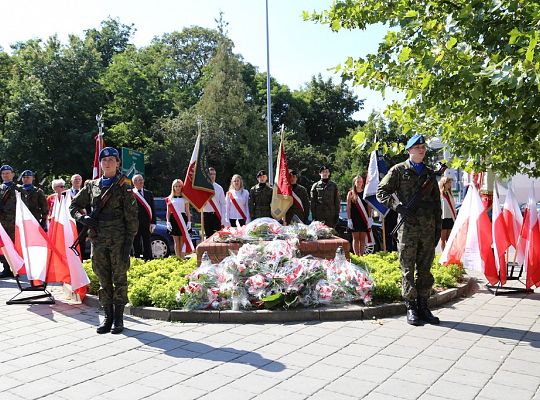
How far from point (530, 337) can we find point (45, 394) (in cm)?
470

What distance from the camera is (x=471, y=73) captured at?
427 centimetres

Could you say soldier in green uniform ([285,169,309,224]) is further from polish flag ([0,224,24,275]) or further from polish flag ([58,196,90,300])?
polish flag ([0,224,24,275])

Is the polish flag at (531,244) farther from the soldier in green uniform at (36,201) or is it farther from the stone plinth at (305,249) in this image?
the soldier in green uniform at (36,201)

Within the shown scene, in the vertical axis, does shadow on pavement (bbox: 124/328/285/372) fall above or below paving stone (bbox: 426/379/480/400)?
above

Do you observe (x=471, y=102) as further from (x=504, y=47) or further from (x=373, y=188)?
(x=373, y=188)

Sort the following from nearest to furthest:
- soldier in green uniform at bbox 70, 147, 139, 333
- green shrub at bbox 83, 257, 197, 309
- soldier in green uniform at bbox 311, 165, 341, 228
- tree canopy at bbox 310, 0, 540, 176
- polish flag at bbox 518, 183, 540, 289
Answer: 1. tree canopy at bbox 310, 0, 540, 176
2. soldier in green uniform at bbox 70, 147, 139, 333
3. green shrub at bbox 83, 257, 197, 309
4. polish flag at bbox 518, 183, 540, 289
5. soldier in green uniform at bbox 311, 165, 341, 228

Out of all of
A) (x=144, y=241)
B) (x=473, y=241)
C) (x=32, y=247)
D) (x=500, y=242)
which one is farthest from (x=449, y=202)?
(x=32, y=247)

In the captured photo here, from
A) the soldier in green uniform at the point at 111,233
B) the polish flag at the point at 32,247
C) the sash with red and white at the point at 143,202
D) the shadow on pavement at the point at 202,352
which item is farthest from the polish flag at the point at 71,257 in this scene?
the sash with red and white at the point at 143,202

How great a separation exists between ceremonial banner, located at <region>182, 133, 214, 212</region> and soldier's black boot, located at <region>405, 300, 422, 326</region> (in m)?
5.11

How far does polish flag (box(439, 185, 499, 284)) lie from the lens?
25.8ft

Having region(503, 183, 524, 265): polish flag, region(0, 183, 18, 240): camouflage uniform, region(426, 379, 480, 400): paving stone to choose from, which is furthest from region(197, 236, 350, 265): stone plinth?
region(0, 183, 18, 240): camouflage uniform

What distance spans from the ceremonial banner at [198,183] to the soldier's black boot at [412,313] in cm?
511

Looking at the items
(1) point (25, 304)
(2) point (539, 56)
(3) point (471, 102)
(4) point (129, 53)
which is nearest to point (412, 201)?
(3) point (471, 102)

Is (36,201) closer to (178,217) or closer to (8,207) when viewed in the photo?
(8,207)
